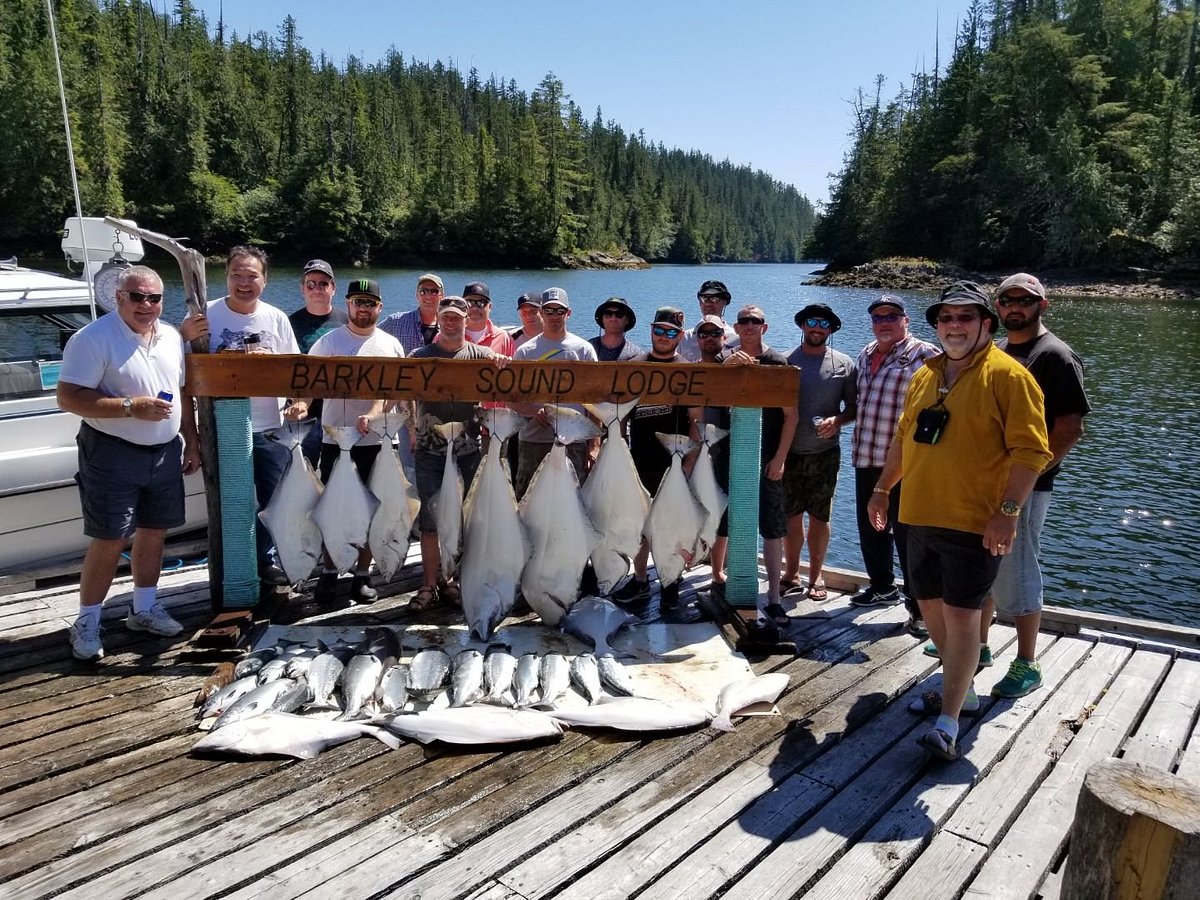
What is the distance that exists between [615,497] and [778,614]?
3.95ft

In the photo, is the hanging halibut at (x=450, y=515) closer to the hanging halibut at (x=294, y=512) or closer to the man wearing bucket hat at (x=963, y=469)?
the hanging halibut at (x=294, y=512)

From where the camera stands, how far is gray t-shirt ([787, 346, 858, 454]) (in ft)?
16.1

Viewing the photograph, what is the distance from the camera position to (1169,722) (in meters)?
3.56

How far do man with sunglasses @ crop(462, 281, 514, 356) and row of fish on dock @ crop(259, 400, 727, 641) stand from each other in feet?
3.62

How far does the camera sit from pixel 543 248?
68.8 m

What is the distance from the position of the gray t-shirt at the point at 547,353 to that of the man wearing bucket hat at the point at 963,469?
2.05 meters

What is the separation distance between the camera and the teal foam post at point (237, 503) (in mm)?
4309

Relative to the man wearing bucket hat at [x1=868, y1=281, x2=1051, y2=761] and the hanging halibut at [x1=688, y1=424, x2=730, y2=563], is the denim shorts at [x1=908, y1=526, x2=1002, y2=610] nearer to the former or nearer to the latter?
the man wearing bucket hat at [x1=868, y1=281, x2=1051, y2=761]

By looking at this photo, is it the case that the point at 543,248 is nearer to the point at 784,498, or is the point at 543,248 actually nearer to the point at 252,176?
the point at 252,176

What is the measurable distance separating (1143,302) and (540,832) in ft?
138

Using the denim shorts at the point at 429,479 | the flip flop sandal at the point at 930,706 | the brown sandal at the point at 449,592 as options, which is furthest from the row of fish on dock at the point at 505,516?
the flip flop sandal at the point at 930,706

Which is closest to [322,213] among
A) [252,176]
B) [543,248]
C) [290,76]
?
[252,176]

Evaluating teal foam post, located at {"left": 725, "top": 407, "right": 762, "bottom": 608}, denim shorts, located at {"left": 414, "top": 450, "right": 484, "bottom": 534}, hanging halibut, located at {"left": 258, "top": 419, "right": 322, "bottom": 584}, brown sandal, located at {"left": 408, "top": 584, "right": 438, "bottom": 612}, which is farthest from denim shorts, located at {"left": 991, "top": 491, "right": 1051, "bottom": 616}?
hanging halibut, located at {"left": 258, "top": 419, "right": 322, "bottom": 584}

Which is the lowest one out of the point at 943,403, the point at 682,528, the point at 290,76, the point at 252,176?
the point at 682,528
